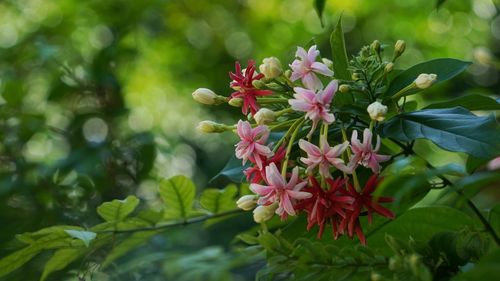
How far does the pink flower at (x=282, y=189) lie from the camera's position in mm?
616

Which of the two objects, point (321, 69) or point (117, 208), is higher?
point (321, 69)

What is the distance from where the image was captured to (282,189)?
0.62 m

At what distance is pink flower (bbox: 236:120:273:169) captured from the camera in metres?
0.65

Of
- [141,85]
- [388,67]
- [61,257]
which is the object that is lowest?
[61,257]

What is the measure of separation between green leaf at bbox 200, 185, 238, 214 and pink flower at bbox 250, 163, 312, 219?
294 mm

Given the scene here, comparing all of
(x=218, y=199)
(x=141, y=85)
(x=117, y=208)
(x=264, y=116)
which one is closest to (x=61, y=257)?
(x=117, y=208)

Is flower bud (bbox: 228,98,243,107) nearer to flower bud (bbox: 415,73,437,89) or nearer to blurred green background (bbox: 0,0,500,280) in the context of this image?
flower bud (bbox: 415,73,437,89)

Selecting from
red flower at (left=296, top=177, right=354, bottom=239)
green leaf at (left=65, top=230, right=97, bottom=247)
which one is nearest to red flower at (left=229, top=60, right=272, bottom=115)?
red flower at (left=296, top=177, right=354, bottom=239)

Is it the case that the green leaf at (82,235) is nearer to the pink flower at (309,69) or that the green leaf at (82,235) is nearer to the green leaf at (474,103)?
the pink flower at (309,69)

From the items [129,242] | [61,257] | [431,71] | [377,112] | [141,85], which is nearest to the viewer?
[377,112]

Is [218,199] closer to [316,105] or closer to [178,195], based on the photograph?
[178,195]

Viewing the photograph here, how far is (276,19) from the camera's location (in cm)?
320

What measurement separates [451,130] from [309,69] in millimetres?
142

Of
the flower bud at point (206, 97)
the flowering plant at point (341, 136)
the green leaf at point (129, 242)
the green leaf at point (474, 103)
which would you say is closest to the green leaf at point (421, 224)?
the flowering plant at point (341, 136)
